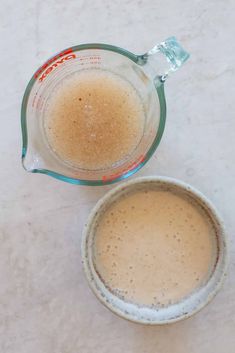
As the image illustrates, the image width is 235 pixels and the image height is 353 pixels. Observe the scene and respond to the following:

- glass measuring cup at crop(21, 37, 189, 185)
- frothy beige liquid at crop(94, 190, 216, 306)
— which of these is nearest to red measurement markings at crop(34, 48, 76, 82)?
glass measuring cup at crop(21, 37, 189, 185)

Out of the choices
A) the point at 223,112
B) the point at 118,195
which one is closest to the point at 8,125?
the point at 118,195

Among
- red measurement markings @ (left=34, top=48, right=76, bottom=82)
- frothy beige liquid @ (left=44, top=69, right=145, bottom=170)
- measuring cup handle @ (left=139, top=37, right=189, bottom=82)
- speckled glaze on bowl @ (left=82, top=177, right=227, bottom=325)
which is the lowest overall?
speckled glaze on bowl @ (left=82, top=177, right=227, bottom=325)

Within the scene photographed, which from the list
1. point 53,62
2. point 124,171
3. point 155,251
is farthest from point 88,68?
point 155,251

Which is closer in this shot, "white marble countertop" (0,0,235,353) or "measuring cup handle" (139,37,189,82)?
"measuring cup handle" (139,37,189,82)

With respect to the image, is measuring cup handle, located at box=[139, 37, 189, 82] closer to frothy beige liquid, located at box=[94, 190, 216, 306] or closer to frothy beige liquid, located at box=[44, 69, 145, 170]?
frothy beige liquid, located at box=[44, 69, 145, 170]

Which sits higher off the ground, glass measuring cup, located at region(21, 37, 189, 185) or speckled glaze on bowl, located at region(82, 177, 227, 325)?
glass measuring cup, located at region(21, 37, 189, 185)

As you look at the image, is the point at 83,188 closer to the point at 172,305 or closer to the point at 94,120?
the point at 94,120

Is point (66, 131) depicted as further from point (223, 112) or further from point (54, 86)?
point (223, 112)
